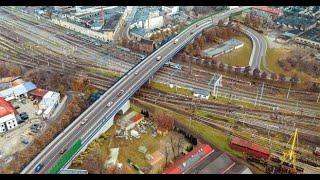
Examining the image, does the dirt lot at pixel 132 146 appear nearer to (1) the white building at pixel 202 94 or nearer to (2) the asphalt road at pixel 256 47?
(1) the white building at pixel 202 94

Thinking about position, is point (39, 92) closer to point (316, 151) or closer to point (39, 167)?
point (39, 167)

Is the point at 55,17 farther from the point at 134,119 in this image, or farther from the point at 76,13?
the point at 134,119

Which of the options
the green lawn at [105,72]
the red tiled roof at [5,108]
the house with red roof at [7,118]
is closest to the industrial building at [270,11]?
the green lawn at [105,72]

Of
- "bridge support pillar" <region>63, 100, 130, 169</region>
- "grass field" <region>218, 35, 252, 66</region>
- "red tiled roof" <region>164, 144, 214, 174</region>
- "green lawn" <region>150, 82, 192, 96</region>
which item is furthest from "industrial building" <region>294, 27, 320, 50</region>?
"bridge support pillar" <region>63, 100, 130, 169</region>

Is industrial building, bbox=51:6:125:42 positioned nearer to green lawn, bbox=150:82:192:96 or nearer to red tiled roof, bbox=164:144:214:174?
green lawn, bbox=150:82:192:96

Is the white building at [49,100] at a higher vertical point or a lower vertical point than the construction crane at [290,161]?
higher

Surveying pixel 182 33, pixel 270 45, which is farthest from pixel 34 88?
Answer: pixel 270 45
